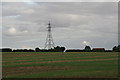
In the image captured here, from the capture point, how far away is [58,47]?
144 metres

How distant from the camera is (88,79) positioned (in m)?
21.7

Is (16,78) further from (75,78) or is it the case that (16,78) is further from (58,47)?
(58,47)

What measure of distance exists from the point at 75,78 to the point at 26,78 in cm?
447

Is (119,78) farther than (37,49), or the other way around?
(37,49)

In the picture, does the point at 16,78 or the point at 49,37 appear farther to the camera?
the point at 49,37

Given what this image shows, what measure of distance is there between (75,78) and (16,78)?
217 inches

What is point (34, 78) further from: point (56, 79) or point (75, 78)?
point (75, 78)

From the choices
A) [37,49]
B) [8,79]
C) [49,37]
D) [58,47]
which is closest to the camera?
[8,79]

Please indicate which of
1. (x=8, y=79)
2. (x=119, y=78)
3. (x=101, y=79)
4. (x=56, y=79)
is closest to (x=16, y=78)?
(x=8, y=79)

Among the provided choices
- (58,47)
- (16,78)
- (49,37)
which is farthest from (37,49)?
(16,78)

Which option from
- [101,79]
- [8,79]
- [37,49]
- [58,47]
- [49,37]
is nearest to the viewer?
[101,79]

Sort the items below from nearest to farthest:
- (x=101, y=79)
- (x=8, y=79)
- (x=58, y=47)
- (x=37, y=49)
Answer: (x=101, y=79) < (x=8, y=79) < (x=37, y=49) < (x=58, y=47)

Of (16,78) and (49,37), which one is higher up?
(49,37)

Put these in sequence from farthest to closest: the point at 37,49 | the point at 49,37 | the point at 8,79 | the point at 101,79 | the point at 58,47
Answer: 1. the point at 58,47
2. the point at 37,49
3. the point at 49,37
4. the point at 8,79
5. the point at 101,79
